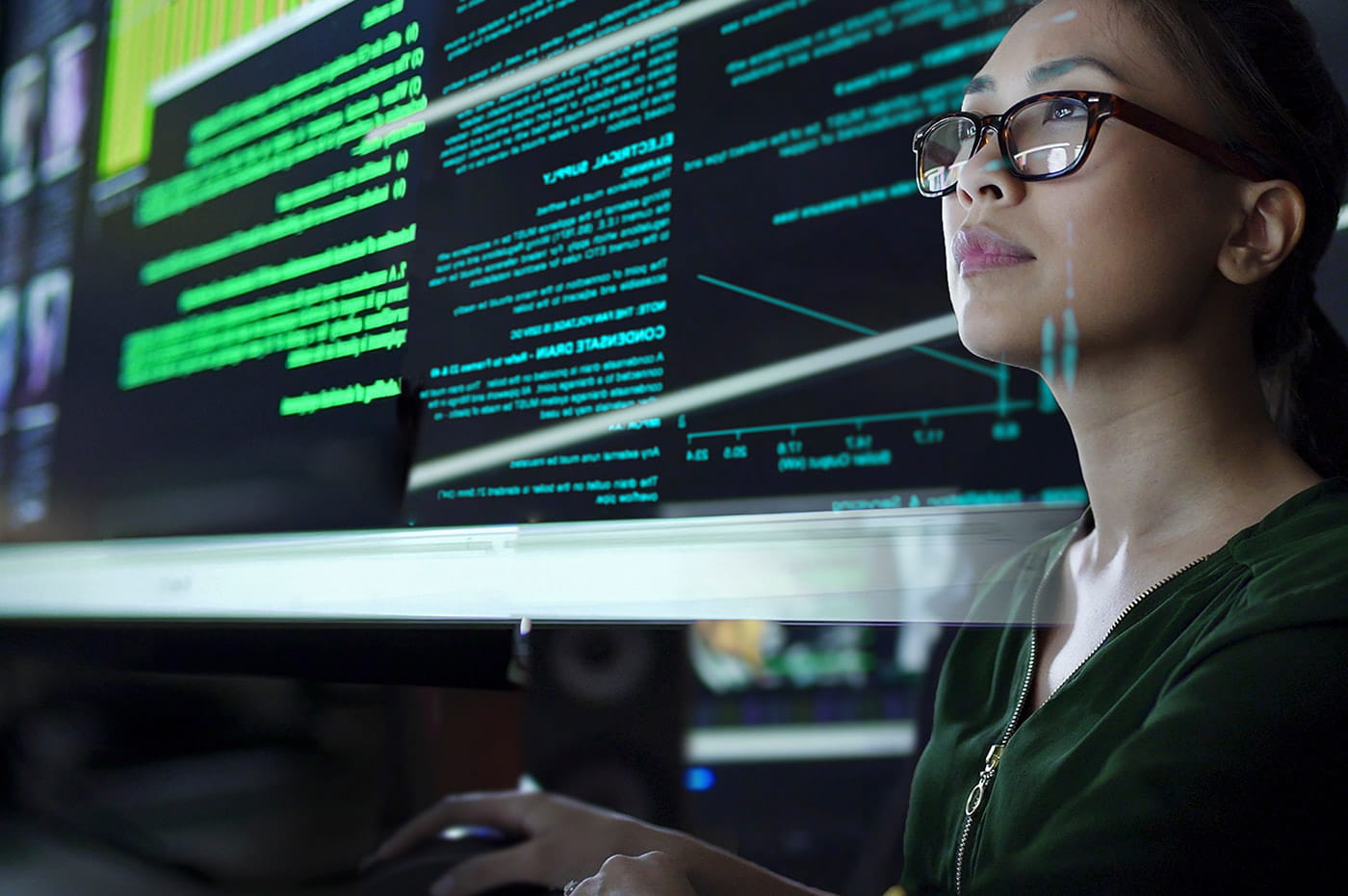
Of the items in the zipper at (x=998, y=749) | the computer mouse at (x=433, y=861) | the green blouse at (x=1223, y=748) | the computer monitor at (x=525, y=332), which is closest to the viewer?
the green blouse at (x=1223, y=748)

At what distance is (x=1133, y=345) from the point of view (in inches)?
18.5

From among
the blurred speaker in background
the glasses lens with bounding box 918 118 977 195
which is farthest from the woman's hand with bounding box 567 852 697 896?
the glasses lens with bounding box 918 118 977 195

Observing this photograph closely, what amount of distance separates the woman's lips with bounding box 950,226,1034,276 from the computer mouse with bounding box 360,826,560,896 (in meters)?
0.47

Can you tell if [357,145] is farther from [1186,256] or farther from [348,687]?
[1186,256]

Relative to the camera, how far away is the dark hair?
473 millimetres

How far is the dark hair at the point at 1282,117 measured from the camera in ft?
1.55

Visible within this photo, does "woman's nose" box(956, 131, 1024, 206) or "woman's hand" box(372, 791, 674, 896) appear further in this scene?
"woman's hand" box(372, 791, 674, 896)

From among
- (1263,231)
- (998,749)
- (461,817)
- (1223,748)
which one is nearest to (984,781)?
(998,749)

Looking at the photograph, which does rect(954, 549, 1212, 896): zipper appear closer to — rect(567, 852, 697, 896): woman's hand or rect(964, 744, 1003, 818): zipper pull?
rect(964, 744, 1003, 818): zipper pull

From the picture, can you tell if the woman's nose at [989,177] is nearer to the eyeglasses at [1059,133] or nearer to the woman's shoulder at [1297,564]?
the eyeglasses at [1059,133]

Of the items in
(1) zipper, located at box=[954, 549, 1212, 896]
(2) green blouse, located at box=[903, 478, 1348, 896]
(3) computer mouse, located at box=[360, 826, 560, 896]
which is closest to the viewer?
(2) green blouse, located at box=[903, 478, 1348, 896]

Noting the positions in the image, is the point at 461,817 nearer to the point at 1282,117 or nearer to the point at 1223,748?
the point at 1223,748

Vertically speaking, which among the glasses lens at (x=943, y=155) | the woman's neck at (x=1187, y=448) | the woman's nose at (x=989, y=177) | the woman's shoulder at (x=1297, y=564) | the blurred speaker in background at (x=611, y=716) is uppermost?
the glasses lens at (x=943, y=155)

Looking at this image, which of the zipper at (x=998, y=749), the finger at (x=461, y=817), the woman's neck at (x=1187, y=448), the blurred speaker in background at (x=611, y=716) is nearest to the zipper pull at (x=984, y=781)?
the zipper at (x=998, y=749)
